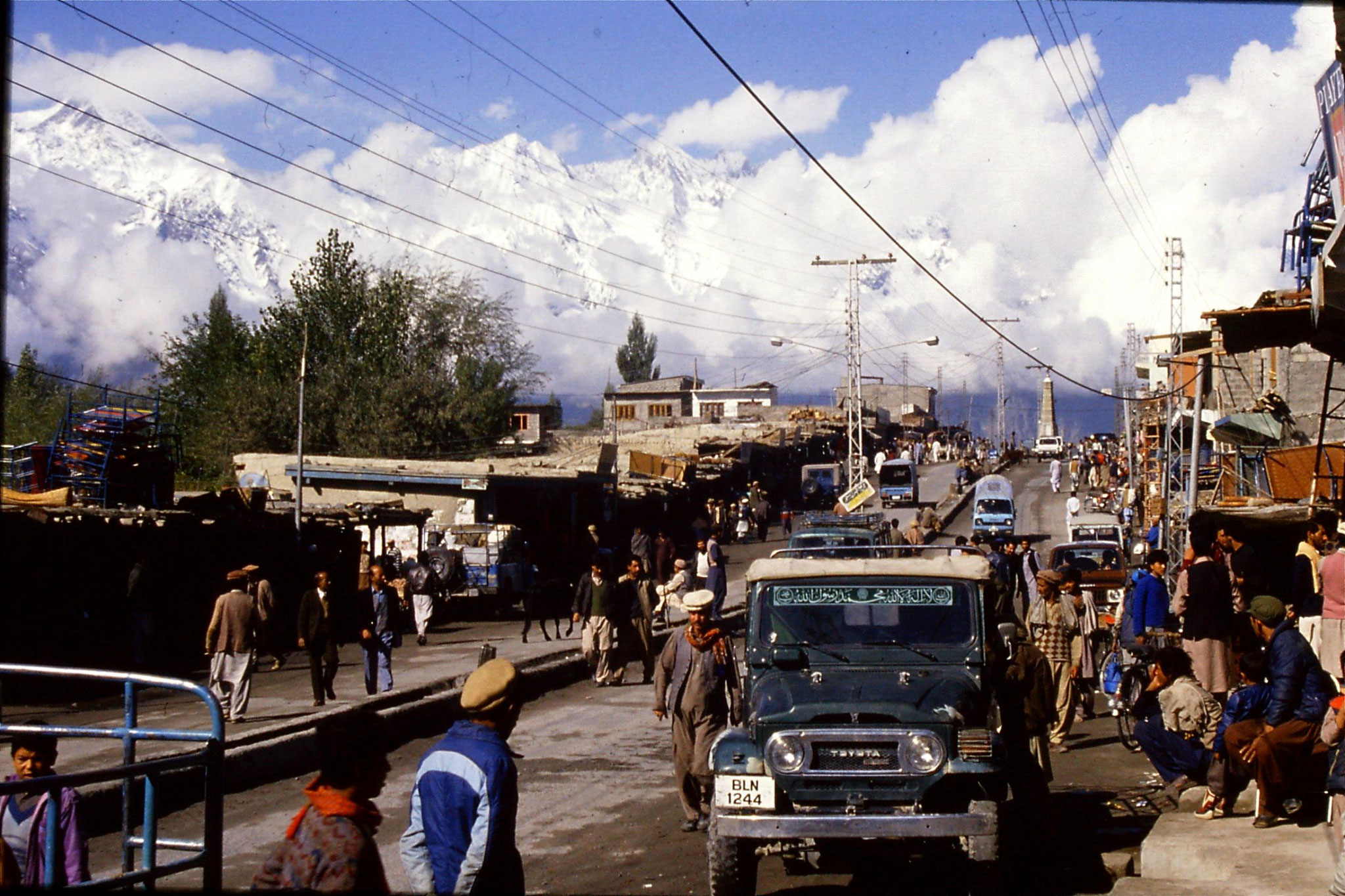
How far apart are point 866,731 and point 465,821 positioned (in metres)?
3.63

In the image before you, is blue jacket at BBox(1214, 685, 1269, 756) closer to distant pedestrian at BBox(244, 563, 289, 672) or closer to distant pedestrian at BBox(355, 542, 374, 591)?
distant pedestrian at BBox(244, 563, 289, 672)

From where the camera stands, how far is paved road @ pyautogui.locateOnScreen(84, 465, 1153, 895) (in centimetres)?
898

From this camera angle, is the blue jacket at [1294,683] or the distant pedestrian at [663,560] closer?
the blue jacket at [1294,683]

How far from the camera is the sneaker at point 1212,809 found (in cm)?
1002

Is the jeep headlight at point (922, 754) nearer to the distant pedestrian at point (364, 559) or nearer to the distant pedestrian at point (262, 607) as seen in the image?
the distant pedestrian at point (262, 607)

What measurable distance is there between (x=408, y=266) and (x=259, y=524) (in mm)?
60486

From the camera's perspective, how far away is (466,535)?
32.2 meters

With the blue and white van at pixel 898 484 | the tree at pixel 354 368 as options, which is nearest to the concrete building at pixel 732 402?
the tree at pixel 354 368

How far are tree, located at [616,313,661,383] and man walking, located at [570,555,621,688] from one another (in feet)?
434

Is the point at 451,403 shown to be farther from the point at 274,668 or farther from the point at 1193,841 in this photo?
the point at 1193,841

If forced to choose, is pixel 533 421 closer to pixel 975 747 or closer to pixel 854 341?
pixel 854 341

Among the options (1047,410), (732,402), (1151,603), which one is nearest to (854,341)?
(1151,603)

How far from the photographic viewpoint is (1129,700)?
46.3 ft

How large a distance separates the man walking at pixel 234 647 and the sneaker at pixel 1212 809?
9785 mm
